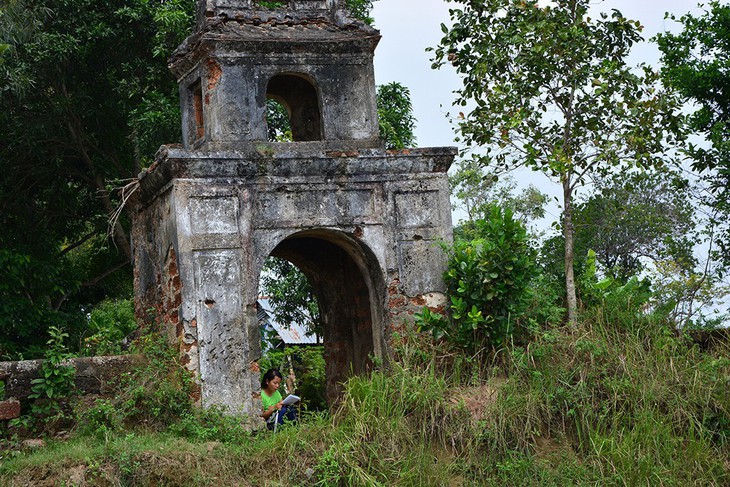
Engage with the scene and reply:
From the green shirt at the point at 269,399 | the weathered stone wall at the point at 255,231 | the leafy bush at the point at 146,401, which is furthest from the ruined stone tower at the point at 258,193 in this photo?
the green shirt at the point at 269,399

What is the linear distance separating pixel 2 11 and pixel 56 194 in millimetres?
6632

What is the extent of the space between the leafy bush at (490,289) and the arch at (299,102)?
2.71 m

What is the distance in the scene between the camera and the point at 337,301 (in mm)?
13008

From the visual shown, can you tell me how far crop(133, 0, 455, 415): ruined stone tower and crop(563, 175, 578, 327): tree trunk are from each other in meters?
1.31

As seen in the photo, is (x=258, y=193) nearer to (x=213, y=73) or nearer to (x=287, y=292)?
(x=213, y=73)

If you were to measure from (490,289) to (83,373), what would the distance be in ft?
13.1

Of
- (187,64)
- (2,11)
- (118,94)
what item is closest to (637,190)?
(118,94)

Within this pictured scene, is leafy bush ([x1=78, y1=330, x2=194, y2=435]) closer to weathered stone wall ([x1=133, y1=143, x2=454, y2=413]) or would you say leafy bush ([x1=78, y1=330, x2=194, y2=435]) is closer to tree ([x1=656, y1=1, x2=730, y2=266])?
weathered stone wall ([x1=133, y1=143, x2=454, y2=413])

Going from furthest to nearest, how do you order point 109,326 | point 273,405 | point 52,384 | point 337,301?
point 109,326 < point 337,301 < point 273,405 < point 52,384

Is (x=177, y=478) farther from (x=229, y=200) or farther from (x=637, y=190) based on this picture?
(x=637, y=190)

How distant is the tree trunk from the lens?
36.6 feet

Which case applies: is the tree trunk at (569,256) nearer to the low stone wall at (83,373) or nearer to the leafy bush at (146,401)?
the leafy bush at (146,401)

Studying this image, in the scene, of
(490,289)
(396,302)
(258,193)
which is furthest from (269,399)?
(490,289)

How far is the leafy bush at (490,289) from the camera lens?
34.8ft
